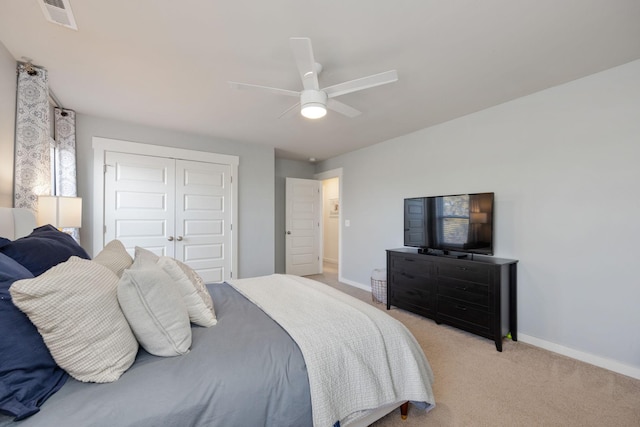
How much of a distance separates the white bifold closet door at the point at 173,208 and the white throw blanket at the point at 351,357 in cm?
266

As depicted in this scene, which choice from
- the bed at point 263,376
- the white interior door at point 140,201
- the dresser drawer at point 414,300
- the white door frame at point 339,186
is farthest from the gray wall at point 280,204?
the bed at point 263,376

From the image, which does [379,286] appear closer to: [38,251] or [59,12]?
[38,251]

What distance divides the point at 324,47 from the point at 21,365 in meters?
2.23

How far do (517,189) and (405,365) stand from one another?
231 cm

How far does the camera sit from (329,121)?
3.42 meters

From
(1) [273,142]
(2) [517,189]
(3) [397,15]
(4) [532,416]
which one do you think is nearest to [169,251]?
(1) [273,142]

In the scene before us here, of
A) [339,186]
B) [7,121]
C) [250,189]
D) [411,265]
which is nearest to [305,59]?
[7,121]

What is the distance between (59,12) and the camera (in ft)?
5.32

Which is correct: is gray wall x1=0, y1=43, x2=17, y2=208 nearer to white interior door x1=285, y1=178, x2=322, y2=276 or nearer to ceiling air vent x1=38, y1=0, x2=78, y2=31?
ceiling air vent x1=38, y1=0, x2=78, y2=31

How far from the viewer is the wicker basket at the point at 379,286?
386 centimetres

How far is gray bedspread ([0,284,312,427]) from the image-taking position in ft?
2.86

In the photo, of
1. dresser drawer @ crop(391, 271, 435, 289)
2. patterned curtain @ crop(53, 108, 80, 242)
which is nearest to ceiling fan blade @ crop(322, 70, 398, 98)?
dresser drawer @ crop(391, 271, 435, 289)

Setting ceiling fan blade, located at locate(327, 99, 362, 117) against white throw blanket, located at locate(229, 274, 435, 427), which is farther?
ceiling fan blade, located at locate(327, 99, 362, 117)

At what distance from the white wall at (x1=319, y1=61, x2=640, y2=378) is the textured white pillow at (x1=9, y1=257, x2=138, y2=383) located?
130 inches
